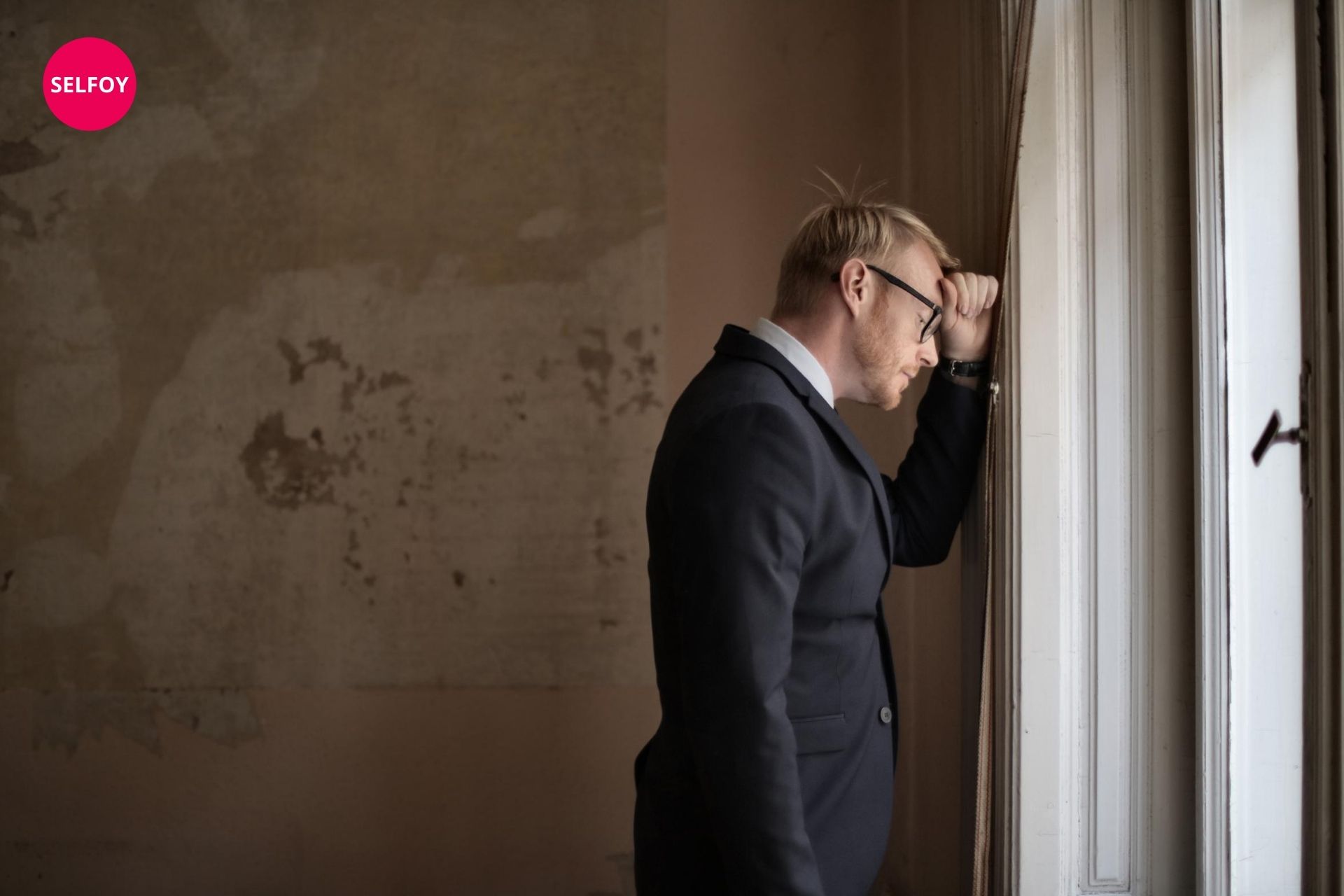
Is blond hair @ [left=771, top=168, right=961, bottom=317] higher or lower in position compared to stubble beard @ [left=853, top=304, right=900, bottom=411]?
higher

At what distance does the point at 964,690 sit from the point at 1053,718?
1.05 ft

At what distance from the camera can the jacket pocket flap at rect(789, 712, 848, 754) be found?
139cm

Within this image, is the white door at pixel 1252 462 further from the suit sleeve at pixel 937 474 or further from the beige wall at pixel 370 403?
the beige wall at pixel 370 403

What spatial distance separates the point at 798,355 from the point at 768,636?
0.50 m

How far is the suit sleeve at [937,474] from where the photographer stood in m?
1.68

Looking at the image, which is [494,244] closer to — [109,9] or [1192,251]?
[109,9]

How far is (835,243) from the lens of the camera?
1528 mm

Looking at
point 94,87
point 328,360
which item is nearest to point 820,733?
point 328,360

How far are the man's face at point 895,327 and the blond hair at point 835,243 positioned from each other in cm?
3

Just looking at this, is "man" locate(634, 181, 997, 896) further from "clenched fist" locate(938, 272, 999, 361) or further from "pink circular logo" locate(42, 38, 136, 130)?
"pink circular logo" locate(42, 38, 136, 130)

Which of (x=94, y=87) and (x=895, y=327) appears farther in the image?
(x=94, y=87)

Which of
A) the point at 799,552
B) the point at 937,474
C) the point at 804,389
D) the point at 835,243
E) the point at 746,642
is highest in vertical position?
the point at 835,243

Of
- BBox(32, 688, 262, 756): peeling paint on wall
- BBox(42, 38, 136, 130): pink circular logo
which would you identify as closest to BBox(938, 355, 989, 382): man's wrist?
BBox(32, 688, 262, 756): peeling paint on wall

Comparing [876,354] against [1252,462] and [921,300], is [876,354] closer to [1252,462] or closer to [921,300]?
[921,300]
